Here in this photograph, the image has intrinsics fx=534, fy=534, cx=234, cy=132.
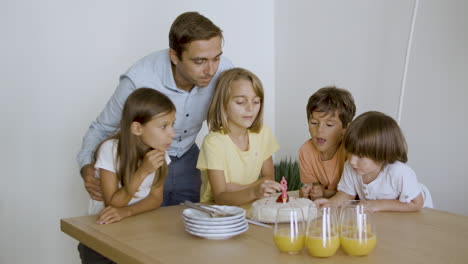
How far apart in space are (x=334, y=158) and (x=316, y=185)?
145mm

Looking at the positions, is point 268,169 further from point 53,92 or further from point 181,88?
point 53,92

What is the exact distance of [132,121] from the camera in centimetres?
214

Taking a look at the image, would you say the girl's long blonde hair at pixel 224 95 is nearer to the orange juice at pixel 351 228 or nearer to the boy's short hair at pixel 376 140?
the boy's short hair at pixel 376 140

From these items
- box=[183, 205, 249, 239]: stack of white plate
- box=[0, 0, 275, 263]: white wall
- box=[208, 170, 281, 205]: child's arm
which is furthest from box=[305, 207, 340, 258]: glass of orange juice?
box=[0, 0, 275, 263]: white wall

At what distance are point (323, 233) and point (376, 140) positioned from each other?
Answer: 697 millimetres

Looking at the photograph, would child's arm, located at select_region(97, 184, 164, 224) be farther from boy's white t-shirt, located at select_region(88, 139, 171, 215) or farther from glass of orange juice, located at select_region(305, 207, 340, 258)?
glass of orange juice, located at select_region(305, 207, 340, 258)

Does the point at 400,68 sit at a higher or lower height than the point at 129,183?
higher

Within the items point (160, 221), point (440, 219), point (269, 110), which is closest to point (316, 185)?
point (440, 219)

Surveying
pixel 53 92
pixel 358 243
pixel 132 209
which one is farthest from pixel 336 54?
pixel 358 243

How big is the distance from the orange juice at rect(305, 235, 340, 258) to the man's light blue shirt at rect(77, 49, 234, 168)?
1276 millimetres

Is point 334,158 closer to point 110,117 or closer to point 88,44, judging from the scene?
point 110,117

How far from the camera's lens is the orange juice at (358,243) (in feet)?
4.62

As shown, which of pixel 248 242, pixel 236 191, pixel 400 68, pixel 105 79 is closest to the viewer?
pixel 248 242

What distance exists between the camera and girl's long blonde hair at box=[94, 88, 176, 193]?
2.11 m
